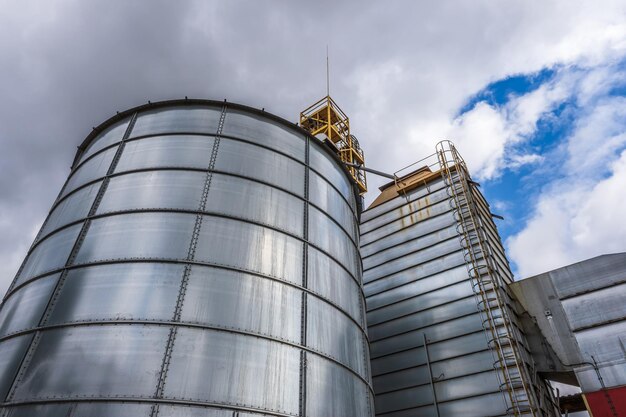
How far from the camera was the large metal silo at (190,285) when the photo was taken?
20.7ft

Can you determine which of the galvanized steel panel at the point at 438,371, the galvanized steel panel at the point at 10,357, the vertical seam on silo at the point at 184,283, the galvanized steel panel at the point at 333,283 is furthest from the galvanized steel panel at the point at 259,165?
the galvanized steel panel at the point at 438,371

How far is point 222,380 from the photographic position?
21.3 feet

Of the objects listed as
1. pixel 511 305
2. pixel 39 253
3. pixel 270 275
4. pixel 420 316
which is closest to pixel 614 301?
pixel 511 305

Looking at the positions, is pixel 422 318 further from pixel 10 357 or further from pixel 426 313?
pixel 10 357

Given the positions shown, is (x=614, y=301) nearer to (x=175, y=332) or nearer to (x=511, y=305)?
(x=511, y=305)

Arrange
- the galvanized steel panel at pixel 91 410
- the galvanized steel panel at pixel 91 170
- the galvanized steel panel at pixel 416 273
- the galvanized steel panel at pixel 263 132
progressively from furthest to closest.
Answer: the galvanized steel panel at pixel 416 273 < the galvanized steel panel at pixel 263 132 < the galvanized steel panel at pixel 91 170 < the galvanized steel panel at pixel 91 410

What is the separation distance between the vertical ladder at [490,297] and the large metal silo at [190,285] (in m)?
4.40

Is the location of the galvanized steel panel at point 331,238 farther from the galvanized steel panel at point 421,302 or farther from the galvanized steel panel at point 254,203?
the galvanized steel panel at point 421,302

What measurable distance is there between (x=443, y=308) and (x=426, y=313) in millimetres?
618

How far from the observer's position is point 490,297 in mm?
12820

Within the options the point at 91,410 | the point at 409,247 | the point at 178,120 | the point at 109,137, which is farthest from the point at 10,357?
the point at 409,247

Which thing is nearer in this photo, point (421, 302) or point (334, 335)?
point (334, 335)

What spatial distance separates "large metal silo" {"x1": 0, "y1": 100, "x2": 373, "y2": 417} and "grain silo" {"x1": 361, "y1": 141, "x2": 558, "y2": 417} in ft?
14.1

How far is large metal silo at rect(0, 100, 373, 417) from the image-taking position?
20.7 ft
